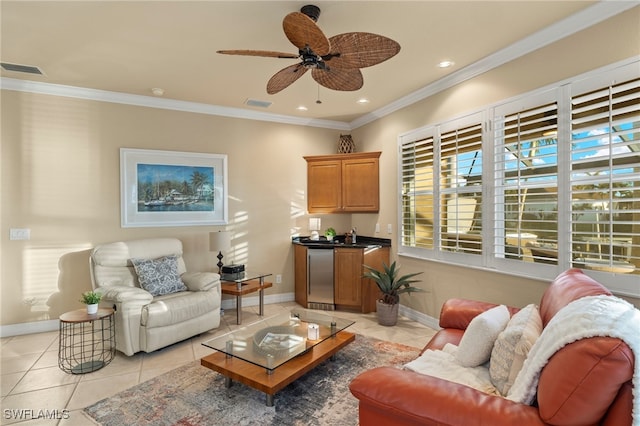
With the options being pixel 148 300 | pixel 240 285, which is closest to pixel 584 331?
pixel 148 300

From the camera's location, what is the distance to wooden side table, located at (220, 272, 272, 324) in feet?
13.1

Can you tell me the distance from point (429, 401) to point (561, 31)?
118 inches

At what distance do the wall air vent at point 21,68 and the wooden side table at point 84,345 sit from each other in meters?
2.59

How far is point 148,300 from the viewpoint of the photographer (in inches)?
127

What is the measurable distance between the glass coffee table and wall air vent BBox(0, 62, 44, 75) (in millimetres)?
3444

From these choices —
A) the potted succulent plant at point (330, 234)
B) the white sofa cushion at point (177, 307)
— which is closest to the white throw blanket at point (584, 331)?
the white sofa cushion at point (177, 307)

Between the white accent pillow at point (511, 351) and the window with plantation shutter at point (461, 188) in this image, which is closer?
the white accent pillow at point (511, 351)

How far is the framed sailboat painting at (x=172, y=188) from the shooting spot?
422cm

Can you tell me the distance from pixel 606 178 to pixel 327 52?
219 cm

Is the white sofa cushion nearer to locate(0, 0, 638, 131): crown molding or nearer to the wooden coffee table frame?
the wooden coffee table frame

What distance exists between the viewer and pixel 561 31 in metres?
2.60

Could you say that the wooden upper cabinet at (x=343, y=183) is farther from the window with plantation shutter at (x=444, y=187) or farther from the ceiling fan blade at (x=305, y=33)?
the ceiling fan blade at (x=305, y=33)

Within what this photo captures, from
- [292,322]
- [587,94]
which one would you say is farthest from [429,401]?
[587,94]

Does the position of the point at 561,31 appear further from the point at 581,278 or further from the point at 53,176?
the point at 53,176
